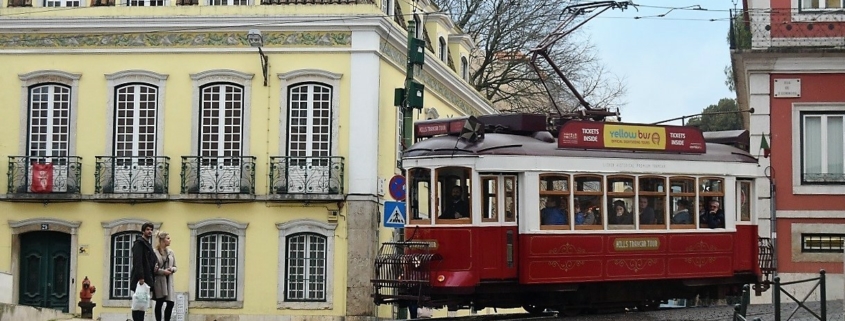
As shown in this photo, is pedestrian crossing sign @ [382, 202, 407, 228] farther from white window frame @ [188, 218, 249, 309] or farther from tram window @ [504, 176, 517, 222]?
white window frame @ [188, 218, 249, 309]

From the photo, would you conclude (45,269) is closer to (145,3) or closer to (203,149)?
(203,149)

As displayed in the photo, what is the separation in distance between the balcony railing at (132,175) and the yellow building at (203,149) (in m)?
0.03

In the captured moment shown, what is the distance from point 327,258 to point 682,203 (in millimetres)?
9111

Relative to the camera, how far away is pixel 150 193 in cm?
2806

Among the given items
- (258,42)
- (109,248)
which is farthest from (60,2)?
(109,248)

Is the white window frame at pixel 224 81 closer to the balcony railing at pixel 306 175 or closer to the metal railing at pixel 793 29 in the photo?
the balcony railing at pixel 306 175

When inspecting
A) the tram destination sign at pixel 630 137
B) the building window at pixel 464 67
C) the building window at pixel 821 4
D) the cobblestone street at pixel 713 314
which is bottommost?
the cobblestone street at pixel 713 314

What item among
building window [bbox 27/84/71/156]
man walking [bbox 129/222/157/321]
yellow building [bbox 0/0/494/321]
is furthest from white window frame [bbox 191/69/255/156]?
man walking [bbox 129/222/157/321]

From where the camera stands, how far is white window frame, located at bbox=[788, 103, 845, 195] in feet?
81.2

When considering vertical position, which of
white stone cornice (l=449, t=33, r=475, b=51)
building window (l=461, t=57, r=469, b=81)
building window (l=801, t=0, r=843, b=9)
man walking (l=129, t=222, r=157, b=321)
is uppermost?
white stone cornice (l=449, t=33, r=475, b=51)

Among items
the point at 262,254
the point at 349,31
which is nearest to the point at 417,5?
the point at 349,31

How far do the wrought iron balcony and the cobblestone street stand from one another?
1256cm

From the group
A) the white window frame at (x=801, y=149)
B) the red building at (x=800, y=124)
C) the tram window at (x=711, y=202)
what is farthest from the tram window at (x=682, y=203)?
the white window frame at (x=801, y=149)

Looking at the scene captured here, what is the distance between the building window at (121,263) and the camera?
92.9 ft
